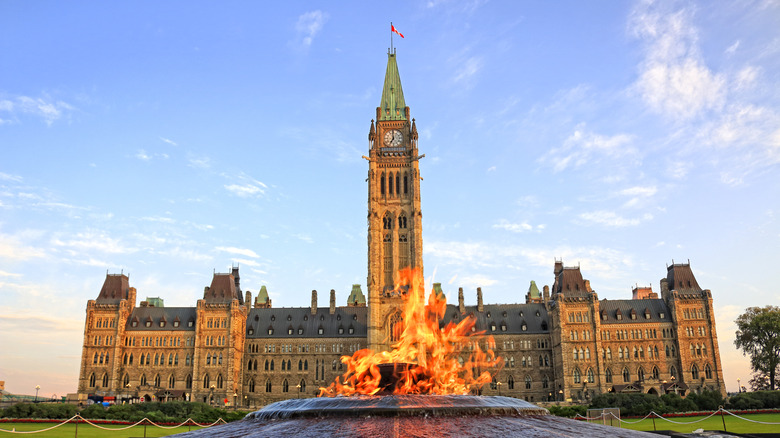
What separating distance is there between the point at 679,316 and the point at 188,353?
76.0 meters

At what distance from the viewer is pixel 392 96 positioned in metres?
111

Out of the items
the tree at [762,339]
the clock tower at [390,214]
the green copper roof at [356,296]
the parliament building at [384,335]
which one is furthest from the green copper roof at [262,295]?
the tree at [762,339]

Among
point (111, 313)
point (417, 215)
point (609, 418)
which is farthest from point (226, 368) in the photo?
point (609, 418)

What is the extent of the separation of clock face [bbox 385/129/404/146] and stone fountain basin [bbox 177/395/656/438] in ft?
302

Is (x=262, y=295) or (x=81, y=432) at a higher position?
(x=262, y=295)

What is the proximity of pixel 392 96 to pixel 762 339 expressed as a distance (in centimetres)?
7061

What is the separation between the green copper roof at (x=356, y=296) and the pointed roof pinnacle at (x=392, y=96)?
4052 centimetres

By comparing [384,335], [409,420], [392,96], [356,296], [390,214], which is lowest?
[409,420]

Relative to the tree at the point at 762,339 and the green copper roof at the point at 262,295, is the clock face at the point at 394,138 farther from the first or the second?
the tree at the point at 762,339

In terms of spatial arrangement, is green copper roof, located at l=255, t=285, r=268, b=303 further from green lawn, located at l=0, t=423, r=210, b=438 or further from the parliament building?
green lawn, located at l=0, t=423, r=210, b=438

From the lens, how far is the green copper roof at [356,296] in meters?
127

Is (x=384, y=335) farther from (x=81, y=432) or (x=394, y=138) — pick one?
(x=81, y=432)

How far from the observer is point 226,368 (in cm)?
9131

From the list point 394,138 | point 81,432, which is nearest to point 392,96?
point 394,138
